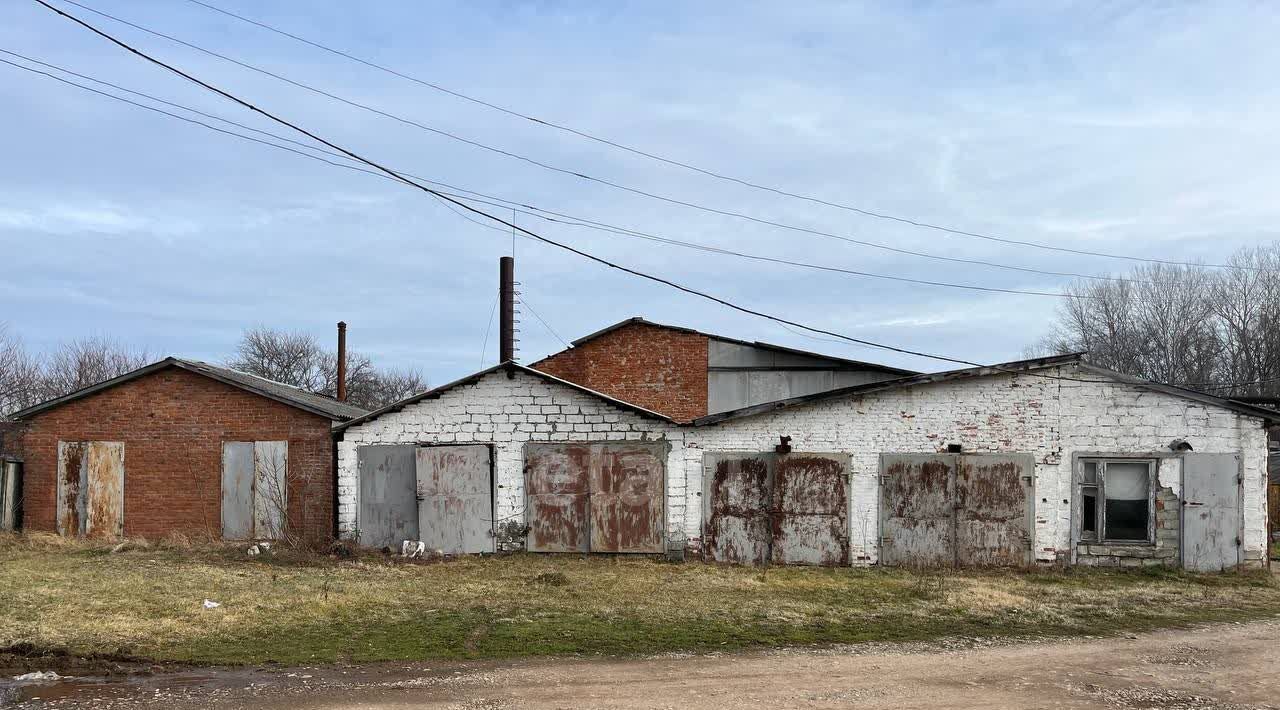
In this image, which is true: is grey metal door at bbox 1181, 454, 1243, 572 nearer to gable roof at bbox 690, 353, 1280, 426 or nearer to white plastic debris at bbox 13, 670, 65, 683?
gable roof at bbox 690, 353, 1280, 426

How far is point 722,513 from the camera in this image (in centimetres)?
1730

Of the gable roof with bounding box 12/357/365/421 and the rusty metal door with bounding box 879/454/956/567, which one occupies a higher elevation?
the gable roof with bounding box 12/357/365/421

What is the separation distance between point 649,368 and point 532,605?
13.0 metres

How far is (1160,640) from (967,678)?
10.9 feet

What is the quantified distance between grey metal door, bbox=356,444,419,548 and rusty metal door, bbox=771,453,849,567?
6543 mm

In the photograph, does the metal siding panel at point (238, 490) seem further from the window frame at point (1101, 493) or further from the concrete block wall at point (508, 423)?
the window frame at point (1101, 493)

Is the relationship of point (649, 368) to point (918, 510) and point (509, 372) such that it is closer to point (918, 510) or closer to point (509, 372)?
point (509, 372)

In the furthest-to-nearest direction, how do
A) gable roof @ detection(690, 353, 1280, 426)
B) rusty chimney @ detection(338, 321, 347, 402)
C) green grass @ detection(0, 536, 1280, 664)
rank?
rusty chimney @ detection(338, 321, 347, 402)
gable roof @ detection(690, 353, 1280, 426)
green grass @ detection(0, 536, 1280, 664)

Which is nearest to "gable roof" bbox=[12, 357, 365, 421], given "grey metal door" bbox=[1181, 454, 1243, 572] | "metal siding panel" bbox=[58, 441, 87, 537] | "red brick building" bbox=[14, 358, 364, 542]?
"red brick building" bbox=[14, 358, 364, 542]

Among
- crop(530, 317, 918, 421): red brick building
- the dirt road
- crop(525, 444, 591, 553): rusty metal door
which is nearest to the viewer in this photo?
the dirt road

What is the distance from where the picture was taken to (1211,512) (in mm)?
16109

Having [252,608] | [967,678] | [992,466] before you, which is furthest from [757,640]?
[992,466]

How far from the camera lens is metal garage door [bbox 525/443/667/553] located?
1758cm

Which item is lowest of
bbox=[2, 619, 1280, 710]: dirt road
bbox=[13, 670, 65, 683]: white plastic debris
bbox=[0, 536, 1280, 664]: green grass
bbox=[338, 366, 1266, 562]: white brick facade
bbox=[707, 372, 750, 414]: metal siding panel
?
bbox=[0, 536, 1280, 664]: green grass
